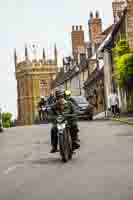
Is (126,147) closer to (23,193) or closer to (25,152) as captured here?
(25,152)

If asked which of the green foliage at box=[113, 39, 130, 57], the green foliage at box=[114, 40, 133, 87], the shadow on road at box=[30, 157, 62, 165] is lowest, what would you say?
the shadow on road at box=[30, 157, 62, 165]

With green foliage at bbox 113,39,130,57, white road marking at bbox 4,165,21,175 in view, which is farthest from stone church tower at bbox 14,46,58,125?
white road marking at bbox 4,165,21,175

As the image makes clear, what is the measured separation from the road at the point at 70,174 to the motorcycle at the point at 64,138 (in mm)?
209

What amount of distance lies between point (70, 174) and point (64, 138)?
2.51 metres

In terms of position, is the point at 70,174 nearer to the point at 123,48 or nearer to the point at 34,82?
the point at 123,48

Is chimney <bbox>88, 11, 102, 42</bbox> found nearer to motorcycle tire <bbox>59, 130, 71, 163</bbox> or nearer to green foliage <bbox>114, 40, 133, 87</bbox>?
green foliage <bbox>114, 40, 133, 87</bbox>

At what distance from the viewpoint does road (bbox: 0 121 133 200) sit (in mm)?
9766

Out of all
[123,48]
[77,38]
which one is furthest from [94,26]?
[123,48]

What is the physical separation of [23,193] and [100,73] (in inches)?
2495

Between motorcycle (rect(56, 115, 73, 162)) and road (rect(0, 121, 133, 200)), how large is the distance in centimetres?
21

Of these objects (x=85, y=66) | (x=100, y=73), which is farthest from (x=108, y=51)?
(x=85, y=66)

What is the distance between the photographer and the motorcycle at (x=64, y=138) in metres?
14.8

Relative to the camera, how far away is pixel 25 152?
1869 centimetres

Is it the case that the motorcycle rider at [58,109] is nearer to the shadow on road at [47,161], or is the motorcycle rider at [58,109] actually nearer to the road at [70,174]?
the shadow on road at [47,161]
